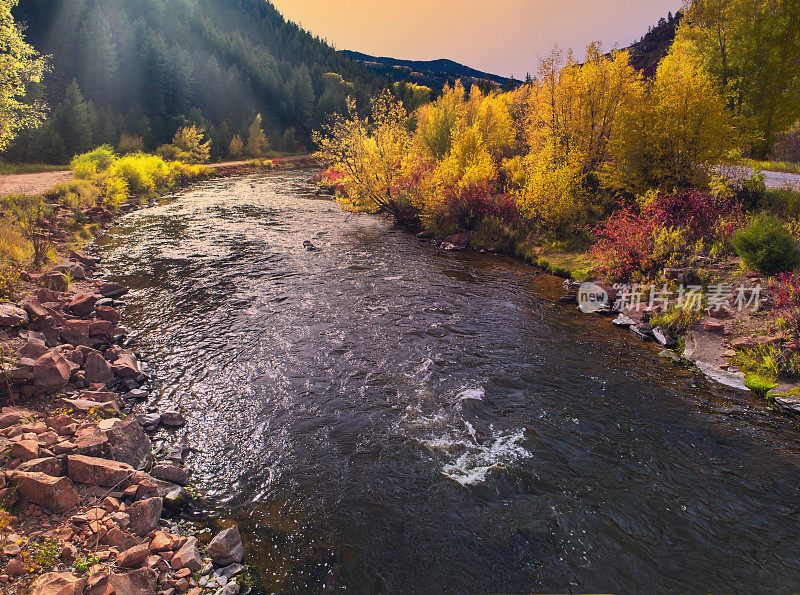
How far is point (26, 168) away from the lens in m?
41.0

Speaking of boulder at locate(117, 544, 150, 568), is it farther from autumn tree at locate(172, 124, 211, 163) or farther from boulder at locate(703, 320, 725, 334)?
autumn tree at locate(172, 124, 211, 163)

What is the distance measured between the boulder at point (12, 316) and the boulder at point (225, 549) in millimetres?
9827

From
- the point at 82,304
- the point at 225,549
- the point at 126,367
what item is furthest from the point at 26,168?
the point at 225,549

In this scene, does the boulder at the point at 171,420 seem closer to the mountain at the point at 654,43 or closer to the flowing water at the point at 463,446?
the flowing water at the point at 463,446

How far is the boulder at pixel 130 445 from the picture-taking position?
8.02 metres

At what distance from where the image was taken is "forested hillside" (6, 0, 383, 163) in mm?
55875

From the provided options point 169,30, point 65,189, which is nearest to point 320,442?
point 65,189

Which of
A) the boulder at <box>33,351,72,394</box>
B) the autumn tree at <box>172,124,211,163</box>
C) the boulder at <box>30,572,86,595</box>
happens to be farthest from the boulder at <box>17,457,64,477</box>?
the autumn tree at <box>172,124,211,163</box>

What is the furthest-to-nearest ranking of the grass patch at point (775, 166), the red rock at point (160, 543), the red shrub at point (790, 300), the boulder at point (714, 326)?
the grass patch at point (775, 166) → the boulder at point (714, 326) → the red shrub at point (790, 300) → the red rock at point (160, 543)

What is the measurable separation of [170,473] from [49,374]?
430 centimetres

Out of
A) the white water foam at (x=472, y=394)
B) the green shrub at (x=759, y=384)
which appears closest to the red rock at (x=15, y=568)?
the white water foam at (x=472, y=394)

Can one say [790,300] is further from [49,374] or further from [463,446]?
[49,374]

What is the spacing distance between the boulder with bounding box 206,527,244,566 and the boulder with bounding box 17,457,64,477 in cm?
306

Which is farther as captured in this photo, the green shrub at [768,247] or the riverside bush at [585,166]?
the riverside bush at [585,166]
